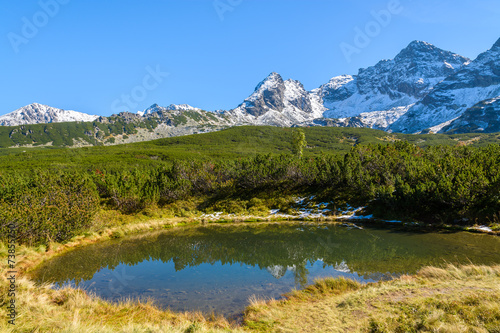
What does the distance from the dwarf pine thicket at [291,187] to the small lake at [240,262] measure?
5.14m

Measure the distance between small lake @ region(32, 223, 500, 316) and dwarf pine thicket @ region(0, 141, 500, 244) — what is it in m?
5.14

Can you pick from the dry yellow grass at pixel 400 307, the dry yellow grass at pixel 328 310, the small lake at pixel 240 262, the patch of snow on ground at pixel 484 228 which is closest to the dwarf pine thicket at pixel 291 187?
the patch of snow on ground at pixel 484 228

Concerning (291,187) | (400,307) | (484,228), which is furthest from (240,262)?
(291,187)

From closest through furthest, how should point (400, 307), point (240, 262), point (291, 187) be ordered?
point (400, 307) < point (240, 262) < point (291, 187)

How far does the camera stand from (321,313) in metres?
12.6

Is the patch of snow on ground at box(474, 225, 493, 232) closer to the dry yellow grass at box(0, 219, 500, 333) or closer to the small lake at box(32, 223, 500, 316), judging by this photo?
the small lake at box(32, 223, 500, 316)

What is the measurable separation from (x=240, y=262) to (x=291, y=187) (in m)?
34.5

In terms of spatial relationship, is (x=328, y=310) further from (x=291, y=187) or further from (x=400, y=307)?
(x=291, y=187)

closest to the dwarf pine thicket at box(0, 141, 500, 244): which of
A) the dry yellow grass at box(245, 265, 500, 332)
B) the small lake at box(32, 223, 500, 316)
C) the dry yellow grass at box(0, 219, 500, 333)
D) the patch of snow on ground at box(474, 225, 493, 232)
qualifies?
the patch of snow on ground at box(474, 225, 493, 232)

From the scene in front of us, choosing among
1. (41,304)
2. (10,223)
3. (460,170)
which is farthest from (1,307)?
(460,170)

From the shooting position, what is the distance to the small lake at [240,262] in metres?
17.8

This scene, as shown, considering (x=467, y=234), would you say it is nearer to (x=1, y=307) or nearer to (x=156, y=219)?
(x=1, y=307)

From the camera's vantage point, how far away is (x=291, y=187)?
5691 cm

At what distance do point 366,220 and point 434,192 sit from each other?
30.6 feet
